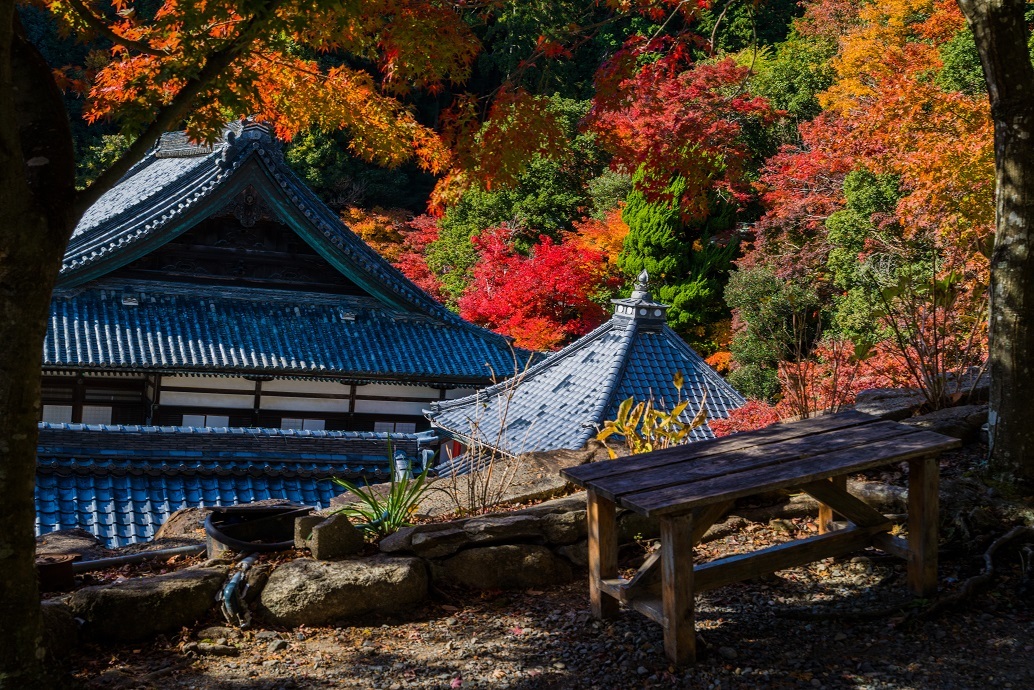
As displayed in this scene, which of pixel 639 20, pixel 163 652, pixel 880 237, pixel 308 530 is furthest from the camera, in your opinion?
pixel 639 20

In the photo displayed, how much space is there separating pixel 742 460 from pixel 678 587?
672 mm


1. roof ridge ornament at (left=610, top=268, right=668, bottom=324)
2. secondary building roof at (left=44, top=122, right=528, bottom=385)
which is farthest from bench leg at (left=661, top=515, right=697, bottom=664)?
secondary building roof at (left=44, top=122, right=528, bottom=385)

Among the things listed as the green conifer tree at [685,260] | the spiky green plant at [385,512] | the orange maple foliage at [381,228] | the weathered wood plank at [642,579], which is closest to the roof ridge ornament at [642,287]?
the spiky green plant at [385,512]

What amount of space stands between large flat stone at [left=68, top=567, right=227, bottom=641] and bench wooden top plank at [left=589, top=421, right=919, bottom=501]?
1870mm

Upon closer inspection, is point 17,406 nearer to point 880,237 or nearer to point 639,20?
point 880,237

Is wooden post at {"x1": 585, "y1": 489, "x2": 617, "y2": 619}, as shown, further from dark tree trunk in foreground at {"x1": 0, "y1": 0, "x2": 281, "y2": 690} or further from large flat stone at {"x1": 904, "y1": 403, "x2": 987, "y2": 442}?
large flat stone at {"x1": 904, "y1": 403, "x2": 987, "y2": 442}

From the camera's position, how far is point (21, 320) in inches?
120

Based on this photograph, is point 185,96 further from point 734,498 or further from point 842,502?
point 842,502

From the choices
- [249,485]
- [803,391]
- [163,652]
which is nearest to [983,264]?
[803,391]

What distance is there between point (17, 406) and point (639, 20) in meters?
32.9

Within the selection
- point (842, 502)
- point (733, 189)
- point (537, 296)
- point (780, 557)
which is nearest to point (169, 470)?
point (780, 557)

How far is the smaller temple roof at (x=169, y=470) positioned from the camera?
8.36 metres

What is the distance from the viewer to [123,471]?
8.76m

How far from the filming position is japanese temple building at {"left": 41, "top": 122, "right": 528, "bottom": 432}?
13.5 metres
